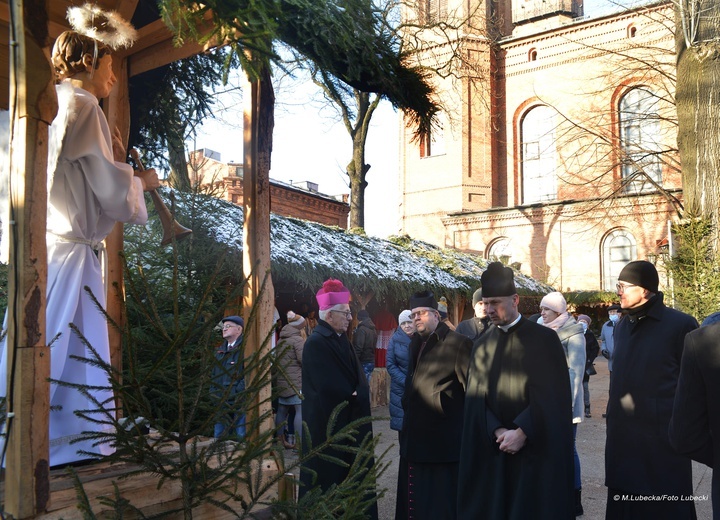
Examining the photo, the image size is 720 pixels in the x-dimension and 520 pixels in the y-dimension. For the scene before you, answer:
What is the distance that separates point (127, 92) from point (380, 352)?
37.6 feet

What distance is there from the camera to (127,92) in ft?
14.8

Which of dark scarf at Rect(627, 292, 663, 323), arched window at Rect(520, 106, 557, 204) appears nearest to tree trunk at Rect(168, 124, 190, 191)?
dark scarf at Rect(627, 292, 663, 323)

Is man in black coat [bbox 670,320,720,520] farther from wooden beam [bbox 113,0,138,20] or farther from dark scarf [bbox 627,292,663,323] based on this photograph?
wooden beam [bbox 113,0,138,20]

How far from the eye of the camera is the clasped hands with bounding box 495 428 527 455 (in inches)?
161

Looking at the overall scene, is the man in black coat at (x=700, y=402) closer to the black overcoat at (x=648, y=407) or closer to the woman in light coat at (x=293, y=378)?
the black overcoat at (x=648, y=407)

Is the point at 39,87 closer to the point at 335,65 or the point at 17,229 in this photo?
the point at 17,229

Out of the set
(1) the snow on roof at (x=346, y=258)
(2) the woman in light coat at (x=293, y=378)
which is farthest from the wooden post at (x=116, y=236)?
(2) the woman in light coat at (x=293, y=378)

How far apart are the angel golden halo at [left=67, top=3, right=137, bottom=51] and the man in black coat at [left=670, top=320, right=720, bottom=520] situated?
3.07m

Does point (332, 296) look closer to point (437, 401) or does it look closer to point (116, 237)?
point (437, 401)

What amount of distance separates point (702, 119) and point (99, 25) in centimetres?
1083

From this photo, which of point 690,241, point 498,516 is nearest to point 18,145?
point 498,516

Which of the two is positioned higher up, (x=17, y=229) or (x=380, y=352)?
(x=17, y=229)

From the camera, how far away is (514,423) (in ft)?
13.8

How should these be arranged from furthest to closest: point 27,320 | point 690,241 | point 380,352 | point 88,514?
1. point 380,352
2. point 690,241
3. point 27,320
4. point 88,514
